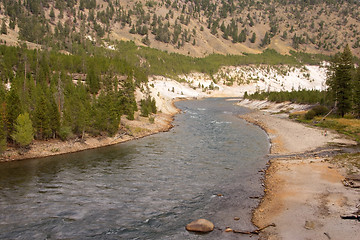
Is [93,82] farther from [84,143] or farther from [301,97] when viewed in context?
[301,97]

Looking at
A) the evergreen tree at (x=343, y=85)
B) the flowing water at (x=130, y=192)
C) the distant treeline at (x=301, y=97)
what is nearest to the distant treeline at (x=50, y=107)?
the flowing water at (x=130, y=192)

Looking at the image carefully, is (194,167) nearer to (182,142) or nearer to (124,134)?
(182,142)

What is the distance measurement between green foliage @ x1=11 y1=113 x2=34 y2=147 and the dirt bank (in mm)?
1658

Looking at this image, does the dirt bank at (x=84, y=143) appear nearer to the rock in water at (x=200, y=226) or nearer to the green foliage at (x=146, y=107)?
the green foliage at (x=146, y=107)

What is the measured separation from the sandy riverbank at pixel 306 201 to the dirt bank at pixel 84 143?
27735 mm

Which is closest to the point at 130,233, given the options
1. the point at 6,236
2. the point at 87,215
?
the point at 87,215

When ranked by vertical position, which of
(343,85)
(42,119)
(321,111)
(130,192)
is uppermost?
(343,85)

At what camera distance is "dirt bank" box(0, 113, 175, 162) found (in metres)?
37.4

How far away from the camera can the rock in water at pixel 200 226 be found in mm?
18078

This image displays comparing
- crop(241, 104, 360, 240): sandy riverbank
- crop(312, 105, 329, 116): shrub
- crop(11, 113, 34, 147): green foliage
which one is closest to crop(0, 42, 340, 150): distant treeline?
crop(11, 113, 34, 147): green foliage

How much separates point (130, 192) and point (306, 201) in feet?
51.2

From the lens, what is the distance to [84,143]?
44.1 metres

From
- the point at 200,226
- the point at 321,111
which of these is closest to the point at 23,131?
the point at 200,226

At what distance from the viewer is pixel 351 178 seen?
25.9 m
